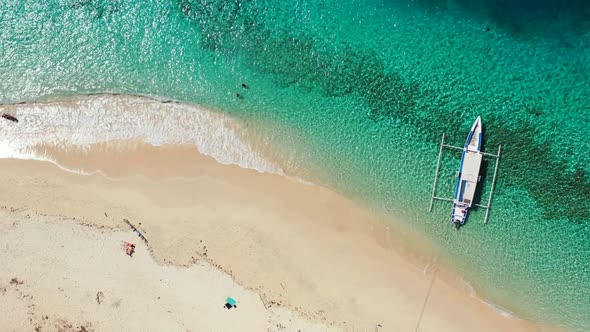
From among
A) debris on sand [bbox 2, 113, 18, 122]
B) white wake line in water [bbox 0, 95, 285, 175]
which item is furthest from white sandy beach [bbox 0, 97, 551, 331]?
debris on sand [bbox 2, 113, 18, 122]

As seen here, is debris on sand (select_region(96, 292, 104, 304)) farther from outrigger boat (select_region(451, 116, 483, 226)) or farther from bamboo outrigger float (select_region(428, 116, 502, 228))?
outrigger boat (select_region(451, 116, 483, 226))

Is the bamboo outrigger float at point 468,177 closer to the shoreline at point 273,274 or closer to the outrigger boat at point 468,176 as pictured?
the outrigger boat at point 468,176

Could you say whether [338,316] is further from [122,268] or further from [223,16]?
[223,16]

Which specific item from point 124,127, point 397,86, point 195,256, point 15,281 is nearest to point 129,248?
point 195,256

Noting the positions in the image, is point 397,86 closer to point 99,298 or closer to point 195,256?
point 195,256

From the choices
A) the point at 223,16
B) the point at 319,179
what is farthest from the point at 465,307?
the point at 223,16
